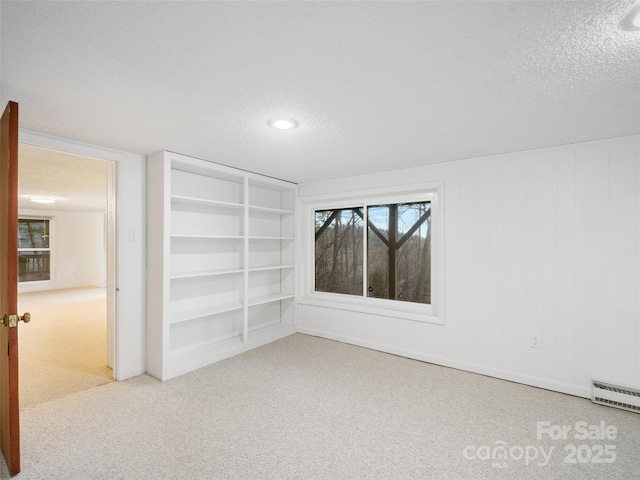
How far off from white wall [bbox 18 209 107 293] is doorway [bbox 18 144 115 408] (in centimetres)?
2

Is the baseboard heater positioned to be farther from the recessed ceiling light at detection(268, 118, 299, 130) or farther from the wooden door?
the wooden door

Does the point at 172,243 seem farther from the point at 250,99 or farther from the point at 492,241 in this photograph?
the point at 492,241

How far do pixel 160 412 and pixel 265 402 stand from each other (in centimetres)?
80

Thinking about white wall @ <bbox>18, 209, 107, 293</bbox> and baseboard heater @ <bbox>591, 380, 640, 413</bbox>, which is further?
white wall @ <bbox>18, 209, 107, 293</bbox>

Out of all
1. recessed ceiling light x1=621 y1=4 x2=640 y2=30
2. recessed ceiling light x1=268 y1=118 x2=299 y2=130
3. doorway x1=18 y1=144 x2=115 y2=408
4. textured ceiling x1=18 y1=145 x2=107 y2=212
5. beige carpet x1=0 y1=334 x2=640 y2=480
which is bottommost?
beige carpet x1=0 y1=334 x2=640 y2=480

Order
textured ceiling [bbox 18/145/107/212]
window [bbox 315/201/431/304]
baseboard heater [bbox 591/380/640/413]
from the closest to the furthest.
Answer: baseboard heater [bbox 591/380/640/413] < textured ceiling [bbox 18/145/107/212] < window [bbox 315/201/431/304]

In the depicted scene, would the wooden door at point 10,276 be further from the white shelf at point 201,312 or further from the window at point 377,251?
the window at point 377,251

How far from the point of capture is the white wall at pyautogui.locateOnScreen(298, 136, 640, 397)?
2.62 metres

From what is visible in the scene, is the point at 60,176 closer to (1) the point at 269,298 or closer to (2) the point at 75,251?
(1) the point at 269,298

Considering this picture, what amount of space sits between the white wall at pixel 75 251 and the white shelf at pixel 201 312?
7467 millimetres

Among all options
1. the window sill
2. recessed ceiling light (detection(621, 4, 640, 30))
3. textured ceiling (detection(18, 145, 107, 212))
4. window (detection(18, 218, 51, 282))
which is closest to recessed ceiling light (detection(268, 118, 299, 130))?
recessed ceiling light (detection(621, 4, 640, 30))

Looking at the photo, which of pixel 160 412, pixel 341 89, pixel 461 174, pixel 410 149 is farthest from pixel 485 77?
pixel 160 412

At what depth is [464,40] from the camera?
1.41m

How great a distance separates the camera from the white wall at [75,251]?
28.1 ft
